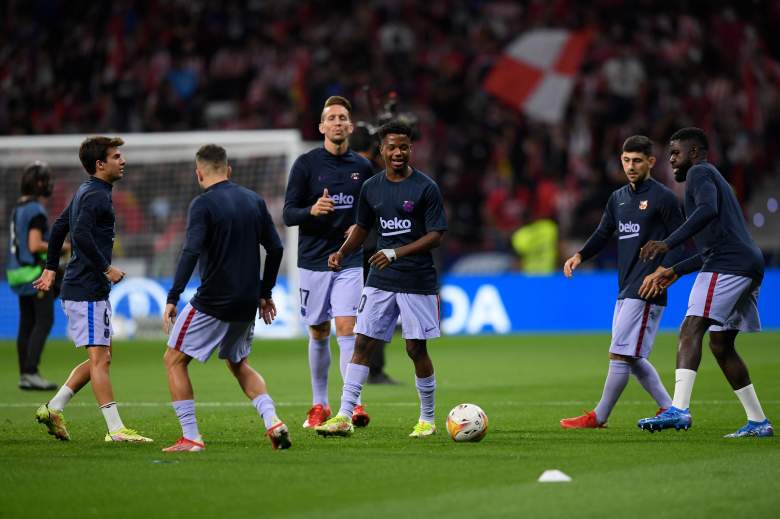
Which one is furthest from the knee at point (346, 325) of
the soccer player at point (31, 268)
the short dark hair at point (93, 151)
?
the soccer player at point (31, 268)

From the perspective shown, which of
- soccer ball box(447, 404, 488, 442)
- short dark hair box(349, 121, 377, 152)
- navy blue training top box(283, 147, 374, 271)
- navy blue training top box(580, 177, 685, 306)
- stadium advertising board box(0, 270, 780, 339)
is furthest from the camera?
stadium advertising board box(0, 270, 780, 339)

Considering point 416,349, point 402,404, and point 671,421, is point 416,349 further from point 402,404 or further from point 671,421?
point 402,404

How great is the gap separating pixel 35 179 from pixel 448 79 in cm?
1425

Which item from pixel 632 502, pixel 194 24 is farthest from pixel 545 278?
pixel 632 502

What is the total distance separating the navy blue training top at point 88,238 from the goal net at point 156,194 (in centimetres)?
1214

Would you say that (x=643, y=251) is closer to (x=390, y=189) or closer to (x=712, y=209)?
(x=712, y=209)

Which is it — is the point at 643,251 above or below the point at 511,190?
below

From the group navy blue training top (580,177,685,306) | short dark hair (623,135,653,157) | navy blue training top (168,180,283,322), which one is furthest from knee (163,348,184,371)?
short dark hair (623,135,653,157)

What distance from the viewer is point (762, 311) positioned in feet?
71.9

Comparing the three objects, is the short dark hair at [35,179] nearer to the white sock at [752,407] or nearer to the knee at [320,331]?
the knee at [320,331]

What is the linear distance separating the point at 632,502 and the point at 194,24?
23978mm

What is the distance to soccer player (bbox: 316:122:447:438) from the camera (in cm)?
953

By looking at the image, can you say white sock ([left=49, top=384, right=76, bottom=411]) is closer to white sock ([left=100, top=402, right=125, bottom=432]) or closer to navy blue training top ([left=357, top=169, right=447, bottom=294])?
white sock ([left=100, top=402, right=125, bottom=432])

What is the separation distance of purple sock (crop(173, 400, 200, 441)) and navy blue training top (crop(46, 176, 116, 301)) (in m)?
1.36
